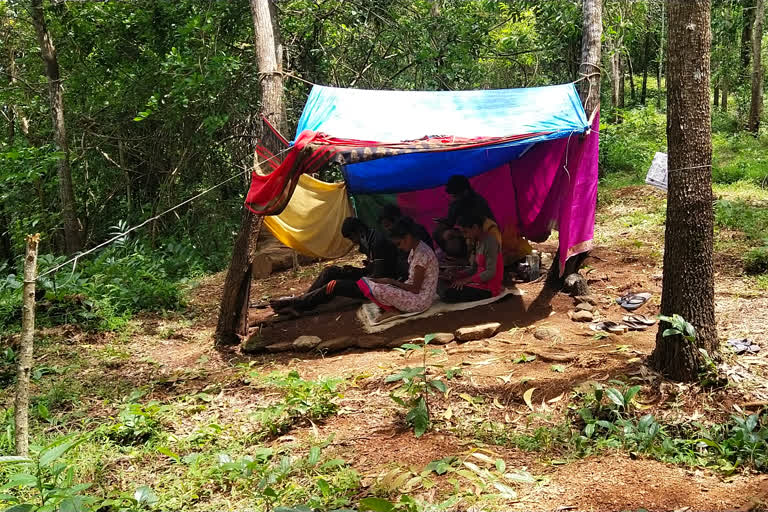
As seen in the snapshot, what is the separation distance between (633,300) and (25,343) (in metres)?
3.71

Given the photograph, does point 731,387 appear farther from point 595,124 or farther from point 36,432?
point 36,432

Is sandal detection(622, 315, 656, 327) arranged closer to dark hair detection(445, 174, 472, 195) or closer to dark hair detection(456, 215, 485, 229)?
dark hair detection(456, 215, 485, 229)

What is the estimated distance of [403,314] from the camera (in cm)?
443

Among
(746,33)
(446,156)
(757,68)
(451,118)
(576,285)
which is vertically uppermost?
(746,33)

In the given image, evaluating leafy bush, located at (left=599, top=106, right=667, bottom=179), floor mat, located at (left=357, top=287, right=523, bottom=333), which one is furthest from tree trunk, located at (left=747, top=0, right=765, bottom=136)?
floor mat, located at (left=357, top=287, right=523, bottom=333)

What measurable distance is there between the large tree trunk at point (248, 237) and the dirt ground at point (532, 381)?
23 cm

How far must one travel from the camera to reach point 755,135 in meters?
10.2

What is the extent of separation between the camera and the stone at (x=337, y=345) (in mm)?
4145

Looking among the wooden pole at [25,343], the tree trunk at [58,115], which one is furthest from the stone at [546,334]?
the tree trunk at [58,115]

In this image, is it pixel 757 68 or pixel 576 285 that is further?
pixel 757 68

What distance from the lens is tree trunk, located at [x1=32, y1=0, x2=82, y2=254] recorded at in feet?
22.2

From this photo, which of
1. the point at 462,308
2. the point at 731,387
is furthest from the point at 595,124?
the point at 731,387

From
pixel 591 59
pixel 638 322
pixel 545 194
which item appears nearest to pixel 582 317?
pixel 638 322

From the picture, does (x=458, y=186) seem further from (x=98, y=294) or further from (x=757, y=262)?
(x=98, y=294)
